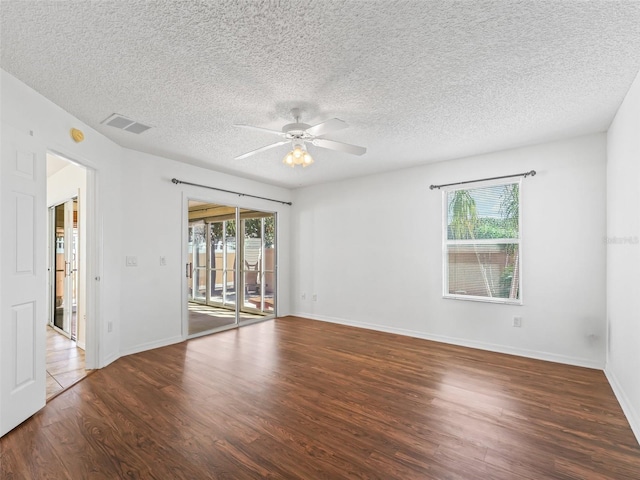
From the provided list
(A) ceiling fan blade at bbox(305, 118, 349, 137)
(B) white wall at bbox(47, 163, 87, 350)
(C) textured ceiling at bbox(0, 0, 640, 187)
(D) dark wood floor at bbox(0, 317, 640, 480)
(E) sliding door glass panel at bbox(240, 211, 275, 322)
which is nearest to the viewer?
(C) textured ceiling at bbox(0, 0, 640, 187)

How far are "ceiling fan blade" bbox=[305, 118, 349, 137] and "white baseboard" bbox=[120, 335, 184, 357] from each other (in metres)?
3.35

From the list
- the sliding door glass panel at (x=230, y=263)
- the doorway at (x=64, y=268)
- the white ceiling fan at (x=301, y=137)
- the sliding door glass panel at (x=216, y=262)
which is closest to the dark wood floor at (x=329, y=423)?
the sliding door glass panel at (x=216, y=262)

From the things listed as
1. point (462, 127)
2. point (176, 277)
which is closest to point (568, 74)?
point (462, 127)

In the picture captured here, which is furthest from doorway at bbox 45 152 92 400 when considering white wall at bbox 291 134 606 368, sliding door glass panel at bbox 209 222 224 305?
white wall at bbox 291 134 606 368

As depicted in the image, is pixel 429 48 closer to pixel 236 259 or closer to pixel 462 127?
pixel 462 127

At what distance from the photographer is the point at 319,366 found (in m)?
3.50

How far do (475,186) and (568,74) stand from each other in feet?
6.67

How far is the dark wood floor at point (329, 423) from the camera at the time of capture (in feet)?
6.12

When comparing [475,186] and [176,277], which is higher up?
[475,186]

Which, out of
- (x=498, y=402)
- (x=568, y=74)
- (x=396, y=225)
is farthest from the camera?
(x=396, y=225)

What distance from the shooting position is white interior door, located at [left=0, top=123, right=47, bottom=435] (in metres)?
2.21

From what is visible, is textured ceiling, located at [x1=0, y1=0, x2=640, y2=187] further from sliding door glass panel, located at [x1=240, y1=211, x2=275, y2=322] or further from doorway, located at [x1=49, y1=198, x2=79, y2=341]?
sliding door glass panel, located at [x1=240, y1=211, x2=275, y2=322]

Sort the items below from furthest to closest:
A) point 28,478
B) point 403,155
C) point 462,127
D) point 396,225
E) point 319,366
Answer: point 396,225
point 403,155
point 319,366
point 462,127
point 28,478

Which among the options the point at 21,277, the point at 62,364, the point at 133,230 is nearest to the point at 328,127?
the point at 21,277
